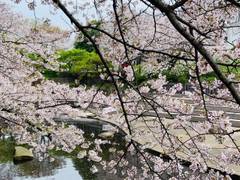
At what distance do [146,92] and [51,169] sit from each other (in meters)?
6.27

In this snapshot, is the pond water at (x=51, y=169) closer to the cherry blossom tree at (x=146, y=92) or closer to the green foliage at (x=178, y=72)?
Result: the cherry blossom tree at (x=146, y=92)

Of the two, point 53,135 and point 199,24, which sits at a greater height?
point 199,24

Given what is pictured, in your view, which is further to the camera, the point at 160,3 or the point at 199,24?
the point at 199,24

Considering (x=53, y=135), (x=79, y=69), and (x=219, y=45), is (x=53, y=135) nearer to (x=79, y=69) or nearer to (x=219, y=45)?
(x=219, y=45)

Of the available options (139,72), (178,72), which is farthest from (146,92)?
(178,72)

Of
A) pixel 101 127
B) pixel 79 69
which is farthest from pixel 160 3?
pixel 79 69

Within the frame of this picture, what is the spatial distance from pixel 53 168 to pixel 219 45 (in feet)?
26.9

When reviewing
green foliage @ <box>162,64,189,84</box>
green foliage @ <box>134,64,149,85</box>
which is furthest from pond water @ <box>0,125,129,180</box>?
green foliage @ <box>162,64,189,84</box>

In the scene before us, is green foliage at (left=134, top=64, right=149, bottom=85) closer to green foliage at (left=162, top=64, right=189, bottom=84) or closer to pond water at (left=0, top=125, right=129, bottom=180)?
green foliage at (left=162, top=64, right=189, bottom=84)

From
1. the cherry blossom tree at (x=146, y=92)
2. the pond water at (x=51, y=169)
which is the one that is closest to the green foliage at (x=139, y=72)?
the cherry blossom tree at (x=146, y=92)

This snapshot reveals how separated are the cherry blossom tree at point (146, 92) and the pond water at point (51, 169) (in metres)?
2.04

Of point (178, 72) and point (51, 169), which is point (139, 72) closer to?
point (178, 72)

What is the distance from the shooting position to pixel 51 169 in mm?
10875

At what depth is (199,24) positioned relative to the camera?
411cm
